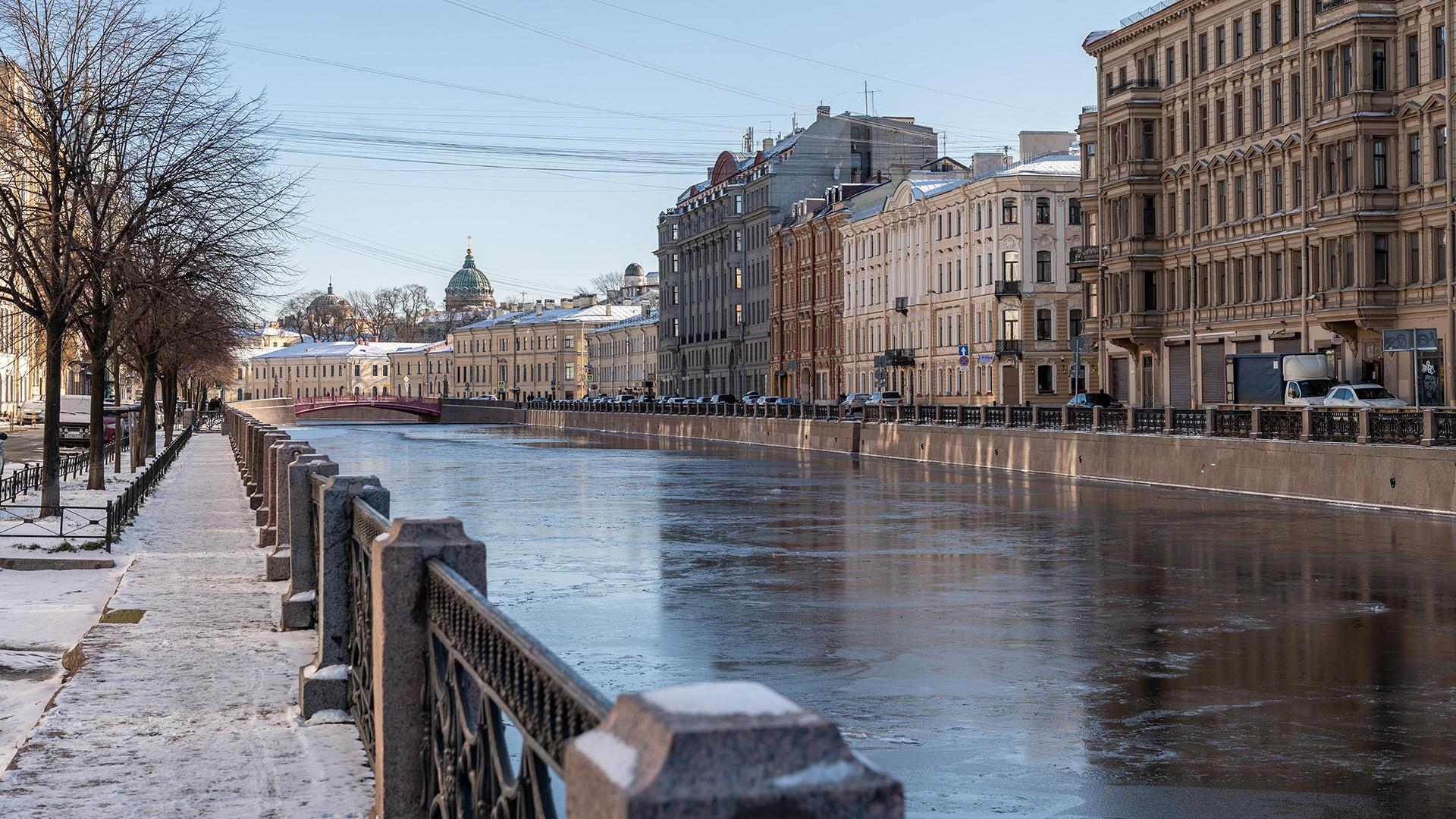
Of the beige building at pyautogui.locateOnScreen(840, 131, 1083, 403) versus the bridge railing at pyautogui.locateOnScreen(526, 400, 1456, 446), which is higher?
the beige building at pyautogui.locateOnScreen(840, 131, 1083, 403)

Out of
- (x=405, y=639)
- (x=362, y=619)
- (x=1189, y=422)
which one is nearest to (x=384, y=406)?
(x=1189, y=422)

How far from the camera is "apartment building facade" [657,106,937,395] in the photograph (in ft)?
388

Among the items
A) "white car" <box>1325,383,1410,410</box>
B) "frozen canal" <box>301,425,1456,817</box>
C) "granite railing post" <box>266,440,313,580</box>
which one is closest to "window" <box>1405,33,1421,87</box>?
"white car" <box>1325,383,1410,410</box>

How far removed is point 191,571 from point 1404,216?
39.8 meters

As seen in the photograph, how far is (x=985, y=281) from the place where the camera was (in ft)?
276

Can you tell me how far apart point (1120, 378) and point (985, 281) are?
1660 cm

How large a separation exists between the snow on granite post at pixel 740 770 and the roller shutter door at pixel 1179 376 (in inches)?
2411

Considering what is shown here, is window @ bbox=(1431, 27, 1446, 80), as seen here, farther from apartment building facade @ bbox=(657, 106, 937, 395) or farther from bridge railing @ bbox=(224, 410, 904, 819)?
apartment building facade @ bbox=(657, 106, 937, 395)

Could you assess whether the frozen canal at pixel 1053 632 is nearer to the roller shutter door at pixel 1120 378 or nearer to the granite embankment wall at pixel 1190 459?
the granite embankment wall at pixel 1190 459

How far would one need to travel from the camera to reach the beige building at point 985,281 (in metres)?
82.5

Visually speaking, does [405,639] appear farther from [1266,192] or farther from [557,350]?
[557,350]

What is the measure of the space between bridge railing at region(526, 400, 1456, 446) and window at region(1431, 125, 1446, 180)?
9159mm

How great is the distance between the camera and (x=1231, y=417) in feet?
118

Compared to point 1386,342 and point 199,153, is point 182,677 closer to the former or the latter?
point 199,153
